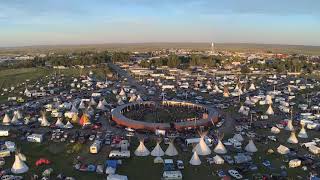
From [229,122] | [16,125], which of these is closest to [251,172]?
[229,122]

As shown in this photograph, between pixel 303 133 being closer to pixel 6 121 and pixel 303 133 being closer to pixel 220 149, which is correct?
pixel 220 149

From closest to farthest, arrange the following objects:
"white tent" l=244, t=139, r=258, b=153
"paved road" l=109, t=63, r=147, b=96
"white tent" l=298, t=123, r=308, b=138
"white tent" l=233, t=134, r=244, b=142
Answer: "white tent" l=244, t=139, r=258, b=153, "white tent" l=233, t=134, r=244, b=142, "white tent" l=298, t=123, r=308, b=138, "paved road" l=109, t=63, r=147, b=96

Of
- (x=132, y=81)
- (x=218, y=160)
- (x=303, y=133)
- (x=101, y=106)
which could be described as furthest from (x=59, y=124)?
(x=132, y=81)

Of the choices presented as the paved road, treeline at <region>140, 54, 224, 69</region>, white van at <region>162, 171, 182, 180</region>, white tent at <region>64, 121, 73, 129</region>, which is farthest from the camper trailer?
treeline at <region>140, 54, 224, 69</region>

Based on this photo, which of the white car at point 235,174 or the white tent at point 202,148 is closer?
the white car at point 235,174

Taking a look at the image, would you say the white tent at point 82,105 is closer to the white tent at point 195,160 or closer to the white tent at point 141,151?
the white tent at point 141,151

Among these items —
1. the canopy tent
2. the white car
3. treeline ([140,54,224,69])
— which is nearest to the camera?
the white car

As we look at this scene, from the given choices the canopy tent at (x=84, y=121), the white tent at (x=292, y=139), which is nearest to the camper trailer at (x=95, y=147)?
the canopy tent at (x=84, y=121)

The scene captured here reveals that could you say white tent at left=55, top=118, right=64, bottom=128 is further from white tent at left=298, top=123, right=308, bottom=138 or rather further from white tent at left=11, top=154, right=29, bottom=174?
white tent at left=298, top=123, right=308, bottom=138

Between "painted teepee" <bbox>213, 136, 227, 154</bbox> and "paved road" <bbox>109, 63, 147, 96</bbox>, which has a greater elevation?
"paved road" <bbox>109, 63, 147, 96</bbox>
